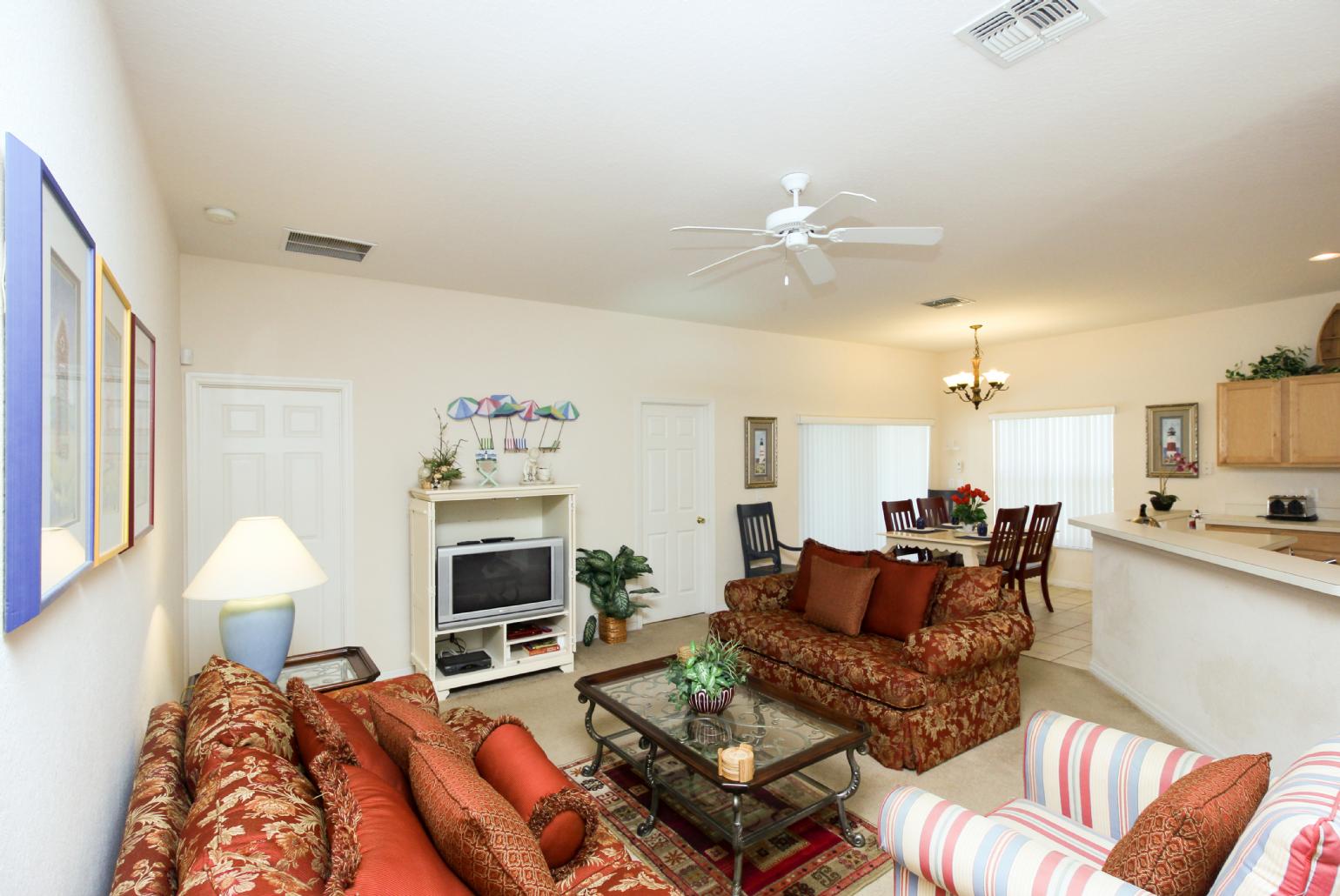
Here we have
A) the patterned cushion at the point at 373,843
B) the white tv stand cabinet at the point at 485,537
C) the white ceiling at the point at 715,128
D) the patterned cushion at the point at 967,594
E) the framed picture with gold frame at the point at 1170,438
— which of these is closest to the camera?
the patterned cushion at the point at 373,843

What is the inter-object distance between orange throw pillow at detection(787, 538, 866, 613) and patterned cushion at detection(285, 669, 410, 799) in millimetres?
2779

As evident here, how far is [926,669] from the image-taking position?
3066 mm

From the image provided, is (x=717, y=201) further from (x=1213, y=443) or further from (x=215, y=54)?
(x=1213, y=443)

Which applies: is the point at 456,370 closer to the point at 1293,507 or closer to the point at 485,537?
the point at 485,537

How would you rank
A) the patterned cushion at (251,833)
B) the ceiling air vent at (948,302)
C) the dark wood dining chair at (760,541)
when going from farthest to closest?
the dark wood dining chair at (760,541) < the ceiling air vent at (948,302) < the patterned cushion at (251,833)

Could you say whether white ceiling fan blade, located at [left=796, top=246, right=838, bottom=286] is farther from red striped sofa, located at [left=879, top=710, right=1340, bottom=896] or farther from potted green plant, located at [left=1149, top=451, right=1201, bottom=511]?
potted green plant, located at [left=1149, top=451, right=1201, bottom=511]

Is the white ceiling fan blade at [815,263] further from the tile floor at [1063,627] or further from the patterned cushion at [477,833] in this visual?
the tile floor at [1063,627]

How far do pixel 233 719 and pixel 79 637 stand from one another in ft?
1.49

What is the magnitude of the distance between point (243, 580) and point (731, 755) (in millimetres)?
1786

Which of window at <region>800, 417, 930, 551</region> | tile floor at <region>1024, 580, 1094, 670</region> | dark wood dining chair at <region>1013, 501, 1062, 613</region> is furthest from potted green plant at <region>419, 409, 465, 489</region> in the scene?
dark wood dining chair at <region>1013, 501, 1062, 613</region>

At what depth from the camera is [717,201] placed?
3.05 m

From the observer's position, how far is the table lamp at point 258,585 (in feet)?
7.52

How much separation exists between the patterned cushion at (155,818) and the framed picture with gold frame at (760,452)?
4978 mm

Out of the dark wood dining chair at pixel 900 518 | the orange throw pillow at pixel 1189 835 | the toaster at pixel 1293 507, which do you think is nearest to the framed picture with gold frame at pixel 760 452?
the dark wood dining chair at pixel 900 518
